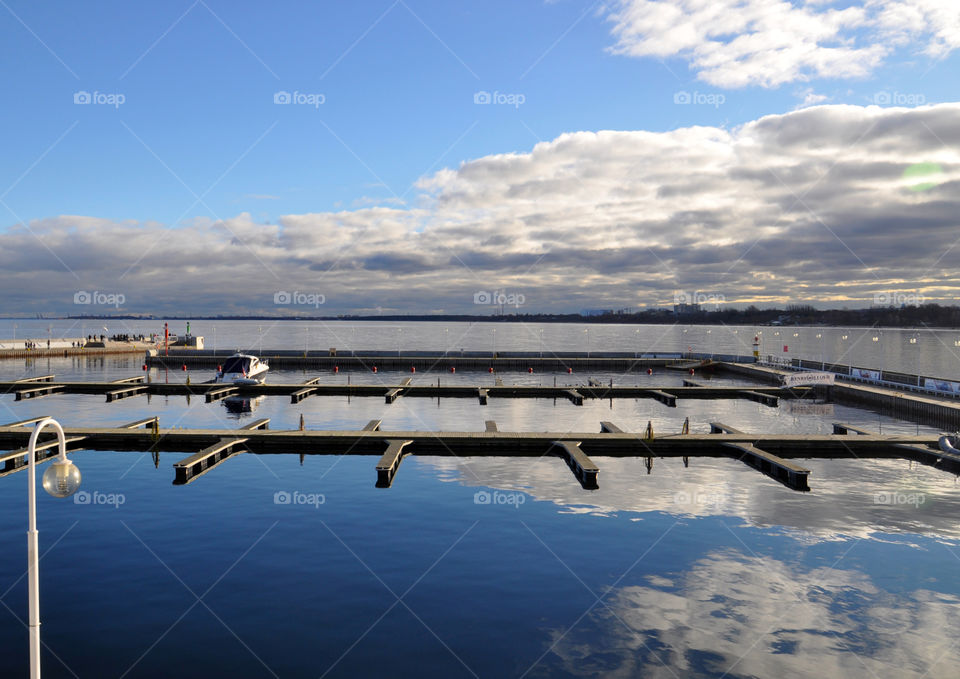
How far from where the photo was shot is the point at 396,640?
1667cm

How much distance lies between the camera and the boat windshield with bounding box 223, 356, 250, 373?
67.8 metres

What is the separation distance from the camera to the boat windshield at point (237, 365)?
6775 cm

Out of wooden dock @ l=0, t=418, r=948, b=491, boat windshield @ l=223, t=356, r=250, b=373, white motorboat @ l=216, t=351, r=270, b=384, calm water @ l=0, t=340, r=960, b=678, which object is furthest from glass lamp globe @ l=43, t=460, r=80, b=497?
boat windshield @ l=223, t=356, r=250, b=373

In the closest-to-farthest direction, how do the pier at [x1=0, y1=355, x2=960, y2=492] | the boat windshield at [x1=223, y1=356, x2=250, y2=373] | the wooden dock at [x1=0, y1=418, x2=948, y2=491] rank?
the pier at [x1=0, y1=355, x2=960, y2=492] < the wooden dock at [x1=0, y1=418, x2=948, y2=491] < the boat windshield at [x1=223, y1=356, x2=250, y2=373]

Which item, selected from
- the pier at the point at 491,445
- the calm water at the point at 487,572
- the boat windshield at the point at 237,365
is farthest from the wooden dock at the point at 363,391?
the calm water at the point at 487,572

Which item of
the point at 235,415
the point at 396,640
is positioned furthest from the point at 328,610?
the point at 235,415

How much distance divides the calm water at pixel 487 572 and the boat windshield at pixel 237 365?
31683mm

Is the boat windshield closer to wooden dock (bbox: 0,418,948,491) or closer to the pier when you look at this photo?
the pier

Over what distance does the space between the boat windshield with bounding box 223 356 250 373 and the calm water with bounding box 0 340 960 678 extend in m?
31.7

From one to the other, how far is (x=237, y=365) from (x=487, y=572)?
54.2 meters

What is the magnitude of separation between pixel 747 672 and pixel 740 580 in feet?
17.3

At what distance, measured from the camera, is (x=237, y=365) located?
68188mm

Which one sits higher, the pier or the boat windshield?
the boat windshield

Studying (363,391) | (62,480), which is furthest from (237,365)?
(62,480)
